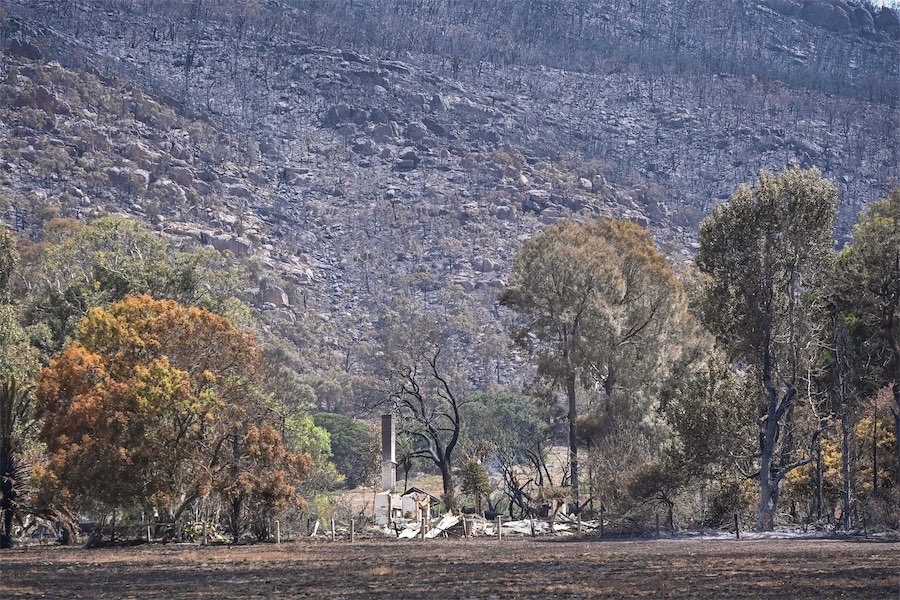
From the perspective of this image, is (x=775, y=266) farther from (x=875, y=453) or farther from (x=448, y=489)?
(x=448, y=489)

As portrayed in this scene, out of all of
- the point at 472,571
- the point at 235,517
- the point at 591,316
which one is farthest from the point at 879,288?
the point at 472,571

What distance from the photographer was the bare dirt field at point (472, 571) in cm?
2036

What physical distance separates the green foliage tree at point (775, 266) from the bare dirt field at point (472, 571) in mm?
10775

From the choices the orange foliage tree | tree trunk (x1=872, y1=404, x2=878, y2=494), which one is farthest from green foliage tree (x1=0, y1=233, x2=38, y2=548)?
tree trunk (x1=872, y1=404, x2=878, y2=494)

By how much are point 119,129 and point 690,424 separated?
165 m

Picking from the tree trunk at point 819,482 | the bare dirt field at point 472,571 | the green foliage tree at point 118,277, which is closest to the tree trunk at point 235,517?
the bare dirt field at point 472,571

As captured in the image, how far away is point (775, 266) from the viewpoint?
45188 millimetres

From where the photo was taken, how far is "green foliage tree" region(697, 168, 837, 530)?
44.9 meters

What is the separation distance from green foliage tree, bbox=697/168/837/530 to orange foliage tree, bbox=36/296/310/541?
1619 centimetres

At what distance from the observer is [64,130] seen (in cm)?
19012

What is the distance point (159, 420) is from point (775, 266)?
848 inches

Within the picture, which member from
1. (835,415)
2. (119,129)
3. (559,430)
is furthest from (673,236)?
(835,415)

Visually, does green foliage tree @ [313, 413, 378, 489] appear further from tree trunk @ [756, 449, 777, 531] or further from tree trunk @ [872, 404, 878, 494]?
tree trunk @ [756, 449, 777, 531]

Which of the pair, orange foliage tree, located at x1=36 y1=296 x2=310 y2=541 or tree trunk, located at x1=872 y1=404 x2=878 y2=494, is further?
tree trunk, located at x1=872 y1=404 x2=878 y2=494
